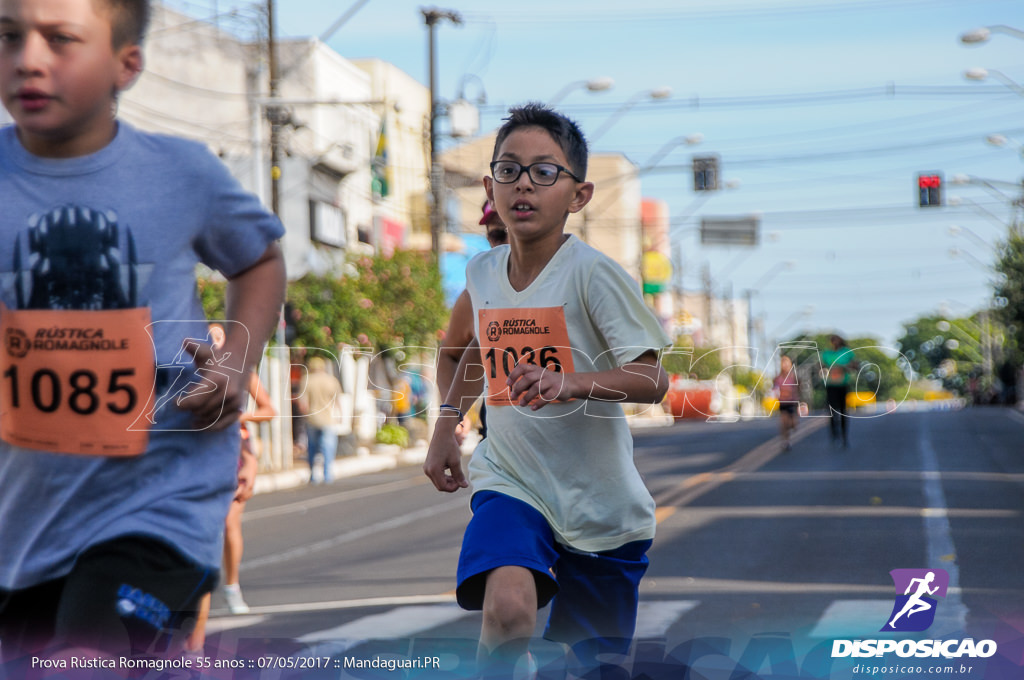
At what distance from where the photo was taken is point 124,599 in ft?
9.23

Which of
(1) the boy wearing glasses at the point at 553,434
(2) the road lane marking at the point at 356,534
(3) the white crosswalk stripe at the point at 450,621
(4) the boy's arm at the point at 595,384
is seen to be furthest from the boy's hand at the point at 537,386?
(2) the road lane marking at the point at 356,534

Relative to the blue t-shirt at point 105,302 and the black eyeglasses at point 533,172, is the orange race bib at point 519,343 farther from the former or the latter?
the blue t-shirt at point 105,302

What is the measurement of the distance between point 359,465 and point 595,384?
872 inches

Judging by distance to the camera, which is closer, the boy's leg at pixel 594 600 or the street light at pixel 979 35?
the boy's leg at pixel 594 600

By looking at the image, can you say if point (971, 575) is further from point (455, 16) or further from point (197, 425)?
point (455, 16)

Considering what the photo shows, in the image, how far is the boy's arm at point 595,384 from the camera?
362cm

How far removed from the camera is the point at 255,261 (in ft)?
10.4

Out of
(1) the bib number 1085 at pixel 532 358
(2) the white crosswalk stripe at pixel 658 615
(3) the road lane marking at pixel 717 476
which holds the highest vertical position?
(1) the bib number 1085 at pixel 532 358

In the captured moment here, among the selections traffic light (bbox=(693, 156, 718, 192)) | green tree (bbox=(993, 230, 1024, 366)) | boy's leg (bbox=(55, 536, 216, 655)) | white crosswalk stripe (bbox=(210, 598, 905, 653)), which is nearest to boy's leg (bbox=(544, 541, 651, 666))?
boy's leg (bbox=(55, 536, 216, 655))

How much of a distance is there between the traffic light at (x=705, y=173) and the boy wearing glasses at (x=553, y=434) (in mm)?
31125

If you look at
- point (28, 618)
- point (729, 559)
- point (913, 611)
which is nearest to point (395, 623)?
point (913, 611)

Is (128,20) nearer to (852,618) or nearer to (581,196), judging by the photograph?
(581,196)

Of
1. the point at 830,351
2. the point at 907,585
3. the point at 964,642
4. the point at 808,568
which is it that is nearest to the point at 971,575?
the point at 808,568

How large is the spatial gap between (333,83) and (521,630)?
42.8 m
